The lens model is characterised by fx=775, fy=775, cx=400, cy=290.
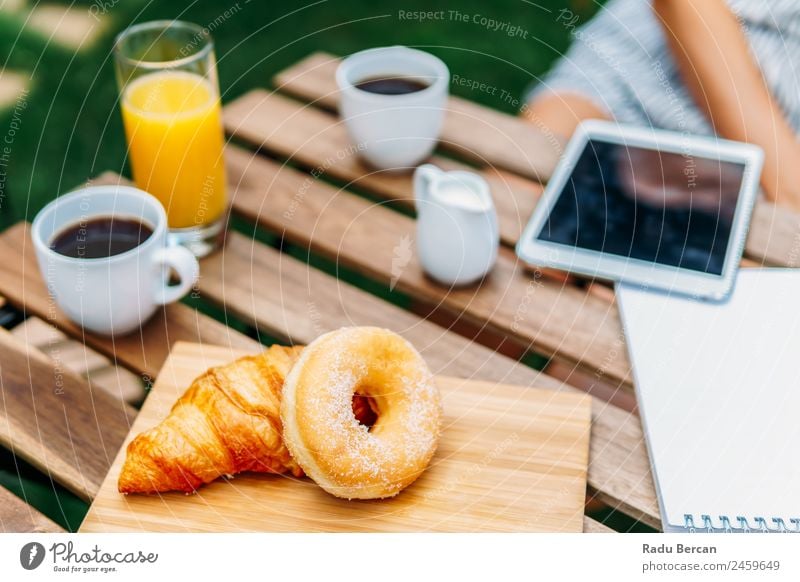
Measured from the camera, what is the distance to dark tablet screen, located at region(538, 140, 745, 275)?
743 millimetres

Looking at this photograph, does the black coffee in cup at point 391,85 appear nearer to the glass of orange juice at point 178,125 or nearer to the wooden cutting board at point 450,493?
→ the glass of orange juice at point 178,125

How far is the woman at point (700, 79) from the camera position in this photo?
94 cm

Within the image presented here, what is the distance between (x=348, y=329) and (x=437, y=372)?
0.39 feet

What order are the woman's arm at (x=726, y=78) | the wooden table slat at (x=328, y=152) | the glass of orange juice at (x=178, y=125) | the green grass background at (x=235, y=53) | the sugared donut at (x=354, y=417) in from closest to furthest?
1. the sugared donut at (x=354, y=417)
2. the glass of orange juice at (x=178, y=125)
3. the wooden table slat at (x=328, y=152)
4. the woman's arm at (x=726, y=78)
5. the green grass background at (x=235, y=53)

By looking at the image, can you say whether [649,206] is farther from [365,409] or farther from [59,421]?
[59,421]

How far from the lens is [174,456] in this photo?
1.76 feet

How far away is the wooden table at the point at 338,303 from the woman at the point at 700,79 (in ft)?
0.43

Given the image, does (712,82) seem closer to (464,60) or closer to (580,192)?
(580,192)

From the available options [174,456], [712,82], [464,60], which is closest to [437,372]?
[174,456]

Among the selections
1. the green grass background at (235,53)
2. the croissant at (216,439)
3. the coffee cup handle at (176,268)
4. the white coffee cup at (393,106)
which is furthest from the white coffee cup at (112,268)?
the green grass background at (235,53)

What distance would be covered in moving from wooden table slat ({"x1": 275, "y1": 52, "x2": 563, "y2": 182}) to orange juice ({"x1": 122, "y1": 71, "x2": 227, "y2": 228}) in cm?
25
